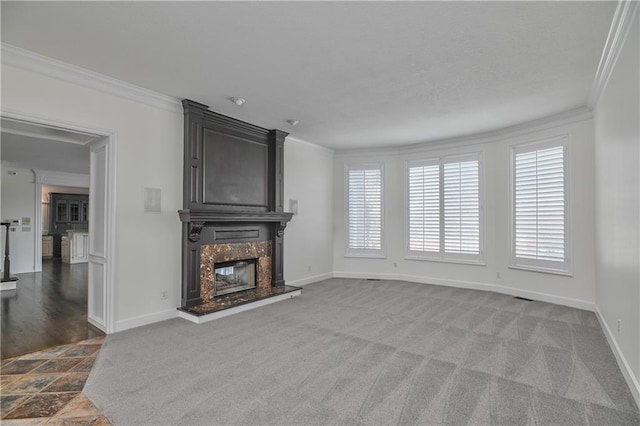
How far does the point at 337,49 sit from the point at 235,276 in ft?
12.2

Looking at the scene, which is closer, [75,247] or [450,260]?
[450,260]

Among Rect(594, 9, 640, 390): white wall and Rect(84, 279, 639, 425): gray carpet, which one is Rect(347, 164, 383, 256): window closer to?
Rect(84, 279, 639, 425): gray carpet

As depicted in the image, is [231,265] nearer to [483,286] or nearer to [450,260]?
[450,260]

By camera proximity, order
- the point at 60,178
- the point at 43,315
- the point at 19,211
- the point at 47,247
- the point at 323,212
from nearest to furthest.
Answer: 1. the point at 43,315
2. the point at 323,212
3. the point at 19,211
4. the point at 60,178
5. the point at 47,247

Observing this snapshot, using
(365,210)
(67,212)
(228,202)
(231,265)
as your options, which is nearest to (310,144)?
(365,210)

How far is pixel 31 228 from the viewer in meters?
8.14

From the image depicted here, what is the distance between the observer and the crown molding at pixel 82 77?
9.90ft

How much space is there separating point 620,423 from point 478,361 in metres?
1.01

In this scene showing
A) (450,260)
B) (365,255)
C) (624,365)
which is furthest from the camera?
(365,255)

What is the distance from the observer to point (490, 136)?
19.1 feet

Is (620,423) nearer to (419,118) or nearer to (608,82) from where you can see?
(608,82)

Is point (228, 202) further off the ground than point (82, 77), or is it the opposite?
point (82, 77)

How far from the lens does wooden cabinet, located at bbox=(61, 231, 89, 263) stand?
988 cm

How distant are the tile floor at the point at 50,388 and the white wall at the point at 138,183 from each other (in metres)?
0.69
